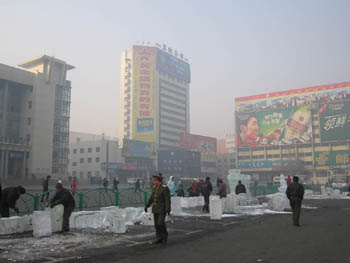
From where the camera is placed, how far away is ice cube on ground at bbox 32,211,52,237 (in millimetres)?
9680

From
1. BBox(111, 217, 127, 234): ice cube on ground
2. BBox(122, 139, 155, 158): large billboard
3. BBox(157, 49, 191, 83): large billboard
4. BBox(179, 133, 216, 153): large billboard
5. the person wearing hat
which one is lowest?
BBox(111, 217, 127, 234): ice cube on ground

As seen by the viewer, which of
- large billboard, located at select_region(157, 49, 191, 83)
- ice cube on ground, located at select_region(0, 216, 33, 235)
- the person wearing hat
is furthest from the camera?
large billboard, located at select_region(157, 49, 191, 83)

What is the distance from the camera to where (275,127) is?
108 metres

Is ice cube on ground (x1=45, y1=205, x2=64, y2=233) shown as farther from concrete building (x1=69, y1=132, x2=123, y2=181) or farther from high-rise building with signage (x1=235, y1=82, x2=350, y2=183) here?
high-rise building with signage (x1=235, y1=82, x2=350, y2=183)

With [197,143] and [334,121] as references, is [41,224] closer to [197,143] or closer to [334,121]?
[334,121]

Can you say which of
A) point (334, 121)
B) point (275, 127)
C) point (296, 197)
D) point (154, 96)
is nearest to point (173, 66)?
point (154, 96)

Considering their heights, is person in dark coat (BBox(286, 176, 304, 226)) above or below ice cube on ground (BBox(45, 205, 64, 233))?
above

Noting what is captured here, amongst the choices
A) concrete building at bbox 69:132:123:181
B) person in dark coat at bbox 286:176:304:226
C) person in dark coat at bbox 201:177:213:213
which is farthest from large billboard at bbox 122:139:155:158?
person in dark coat at bbox 286:176:304:226

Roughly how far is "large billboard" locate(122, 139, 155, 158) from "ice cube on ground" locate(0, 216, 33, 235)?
7948 centimetres

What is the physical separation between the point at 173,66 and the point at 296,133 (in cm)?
5518

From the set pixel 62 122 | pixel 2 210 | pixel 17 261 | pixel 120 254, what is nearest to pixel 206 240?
pixel 120 254

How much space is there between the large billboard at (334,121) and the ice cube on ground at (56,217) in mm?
96686

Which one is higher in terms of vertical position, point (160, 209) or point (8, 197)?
point (8, 197)

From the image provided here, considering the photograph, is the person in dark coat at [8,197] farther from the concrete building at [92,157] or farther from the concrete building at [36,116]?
the concrete building at [92,157]
